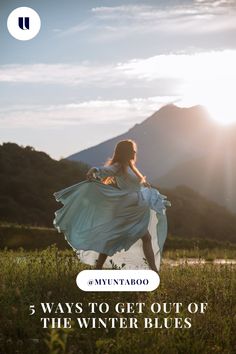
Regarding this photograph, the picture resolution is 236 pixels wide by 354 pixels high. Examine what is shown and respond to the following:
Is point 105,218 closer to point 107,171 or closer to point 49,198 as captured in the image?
point 107,171

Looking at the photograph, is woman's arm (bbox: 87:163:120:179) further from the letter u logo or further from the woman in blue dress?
the letter u logo

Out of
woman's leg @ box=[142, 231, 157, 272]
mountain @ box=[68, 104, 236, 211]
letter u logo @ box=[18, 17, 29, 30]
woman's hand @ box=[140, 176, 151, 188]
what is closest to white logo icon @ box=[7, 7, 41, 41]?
letter u logo @ box=[18, 17, 29, 30]

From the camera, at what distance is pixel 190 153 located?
9388cm

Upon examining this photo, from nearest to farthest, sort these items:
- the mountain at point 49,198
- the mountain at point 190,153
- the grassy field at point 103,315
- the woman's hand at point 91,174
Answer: the grassy field at point 103,315 < the woman's hand at point 91,174 < the mountain at point 49,198 < the mountain at point 190,153

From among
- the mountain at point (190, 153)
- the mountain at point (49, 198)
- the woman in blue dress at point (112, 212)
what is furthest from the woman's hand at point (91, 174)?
the mountain at point (190, 153)

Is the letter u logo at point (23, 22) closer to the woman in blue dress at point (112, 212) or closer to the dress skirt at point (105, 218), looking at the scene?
the woman in blue dress at point (112, 212)

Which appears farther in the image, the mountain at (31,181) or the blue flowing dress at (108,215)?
the mountain at (31,181)

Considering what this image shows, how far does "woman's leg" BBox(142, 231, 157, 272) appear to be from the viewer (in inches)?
423

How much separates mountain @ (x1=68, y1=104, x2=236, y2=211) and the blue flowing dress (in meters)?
49.4

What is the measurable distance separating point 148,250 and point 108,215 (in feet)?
2.34

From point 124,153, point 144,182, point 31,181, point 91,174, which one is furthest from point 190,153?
point 91,174

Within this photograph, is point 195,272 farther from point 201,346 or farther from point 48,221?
point 48,221

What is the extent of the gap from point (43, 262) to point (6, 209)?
2679 cm

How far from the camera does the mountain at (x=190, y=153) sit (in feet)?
251
